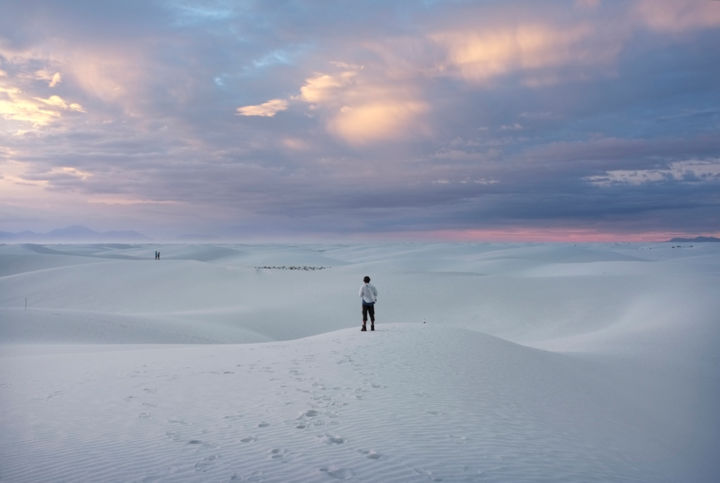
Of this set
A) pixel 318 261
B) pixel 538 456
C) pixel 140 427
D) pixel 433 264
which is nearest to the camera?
pixel 538 456

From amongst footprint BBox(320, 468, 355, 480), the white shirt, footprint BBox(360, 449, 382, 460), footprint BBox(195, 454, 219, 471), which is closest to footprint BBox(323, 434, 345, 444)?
footprint BBox(360, 449, 382, 460)

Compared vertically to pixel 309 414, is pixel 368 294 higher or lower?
higher

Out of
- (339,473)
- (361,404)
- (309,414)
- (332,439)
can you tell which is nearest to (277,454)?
(332,439)

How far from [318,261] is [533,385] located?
83.3 metres

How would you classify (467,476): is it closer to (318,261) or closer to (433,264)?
A: (433,264)

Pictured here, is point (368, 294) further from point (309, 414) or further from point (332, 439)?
point (332, 439)

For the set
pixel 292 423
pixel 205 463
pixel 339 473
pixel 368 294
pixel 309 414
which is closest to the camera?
pixel 339 473

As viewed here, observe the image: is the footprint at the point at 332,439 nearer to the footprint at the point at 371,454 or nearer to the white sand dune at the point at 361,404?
the white sand dune at the point at 361,404

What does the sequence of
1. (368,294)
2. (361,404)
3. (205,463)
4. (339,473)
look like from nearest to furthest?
(339,473) < (205,463) < (361,404) < (368,294)

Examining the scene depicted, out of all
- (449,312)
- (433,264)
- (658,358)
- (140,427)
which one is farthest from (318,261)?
(140,427)

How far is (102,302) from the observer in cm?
3656

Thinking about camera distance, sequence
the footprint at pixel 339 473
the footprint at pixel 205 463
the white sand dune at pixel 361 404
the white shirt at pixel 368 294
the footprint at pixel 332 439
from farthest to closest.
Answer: the white shirt at pixel 368 294 < the footprint at pixel 332 439 < the white sand dune at pixel 361 404 < the footprint at pixel 205 463 < the footprint at pixel 339 473

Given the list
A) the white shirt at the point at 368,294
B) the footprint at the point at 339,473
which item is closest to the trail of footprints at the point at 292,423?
the footprint at the point at 339,473

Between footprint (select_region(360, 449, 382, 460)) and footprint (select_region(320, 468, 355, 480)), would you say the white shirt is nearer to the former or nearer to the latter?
footprint (select_region(360, 449, 382, 460))
